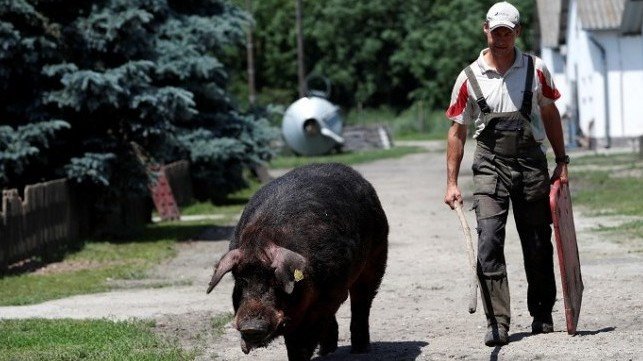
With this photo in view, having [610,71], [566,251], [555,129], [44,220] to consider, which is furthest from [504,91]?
[610,71]

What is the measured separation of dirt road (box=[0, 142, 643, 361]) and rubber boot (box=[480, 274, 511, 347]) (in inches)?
Answer: 3.3

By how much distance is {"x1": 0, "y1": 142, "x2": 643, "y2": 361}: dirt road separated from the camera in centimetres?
958

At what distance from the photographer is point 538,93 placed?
9.66 m

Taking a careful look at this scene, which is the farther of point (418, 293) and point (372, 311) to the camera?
point (418, 293)

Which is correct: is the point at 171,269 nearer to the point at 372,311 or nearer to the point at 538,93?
the point at 372,311

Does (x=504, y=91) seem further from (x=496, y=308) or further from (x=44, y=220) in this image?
(x=44, y=220)

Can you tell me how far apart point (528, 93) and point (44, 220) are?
385 inches

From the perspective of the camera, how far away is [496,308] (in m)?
9.66

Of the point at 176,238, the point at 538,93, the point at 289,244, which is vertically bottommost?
the point at 176,238

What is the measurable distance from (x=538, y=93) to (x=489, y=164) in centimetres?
58

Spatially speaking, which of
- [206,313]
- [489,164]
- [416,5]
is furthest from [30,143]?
[416,5]

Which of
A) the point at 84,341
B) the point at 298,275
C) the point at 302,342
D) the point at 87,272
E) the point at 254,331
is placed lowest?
the point at 87,272

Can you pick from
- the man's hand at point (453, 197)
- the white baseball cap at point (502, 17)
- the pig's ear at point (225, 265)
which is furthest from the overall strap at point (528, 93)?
the pig's ear at point (225, 265)

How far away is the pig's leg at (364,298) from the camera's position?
10000 mm
